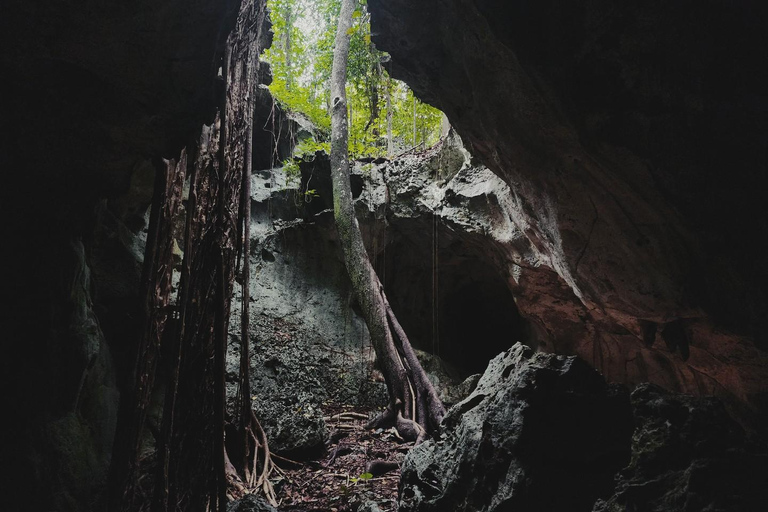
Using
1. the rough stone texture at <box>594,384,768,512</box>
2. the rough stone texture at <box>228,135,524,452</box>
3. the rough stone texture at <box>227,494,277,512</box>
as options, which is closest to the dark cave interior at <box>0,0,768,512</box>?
the rough stone texture at <box>594,384,768,512</box>

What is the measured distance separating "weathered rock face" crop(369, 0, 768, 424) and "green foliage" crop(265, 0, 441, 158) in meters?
5.00

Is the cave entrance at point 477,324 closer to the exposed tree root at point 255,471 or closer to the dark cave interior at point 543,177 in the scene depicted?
the dark cave interior at point 543,177

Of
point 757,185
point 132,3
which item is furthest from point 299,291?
point 757,185

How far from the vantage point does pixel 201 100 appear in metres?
2.80

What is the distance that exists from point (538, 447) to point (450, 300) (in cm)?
732

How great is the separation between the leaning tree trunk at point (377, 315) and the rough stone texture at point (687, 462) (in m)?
3.70

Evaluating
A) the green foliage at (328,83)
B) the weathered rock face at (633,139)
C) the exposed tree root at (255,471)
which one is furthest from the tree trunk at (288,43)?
the exposed tree root at (255,471)

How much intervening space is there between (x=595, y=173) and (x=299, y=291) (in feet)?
20.7

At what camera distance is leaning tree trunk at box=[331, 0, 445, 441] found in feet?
20.6

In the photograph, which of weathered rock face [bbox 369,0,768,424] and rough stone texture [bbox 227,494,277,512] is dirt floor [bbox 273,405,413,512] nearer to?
rough stone texture [bbox 227,494,277,512]

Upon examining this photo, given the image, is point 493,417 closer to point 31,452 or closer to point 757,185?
point 757,185

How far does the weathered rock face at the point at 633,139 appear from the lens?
7.72ft

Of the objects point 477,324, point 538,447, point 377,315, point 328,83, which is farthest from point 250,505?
point 328,83

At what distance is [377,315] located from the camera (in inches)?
275
